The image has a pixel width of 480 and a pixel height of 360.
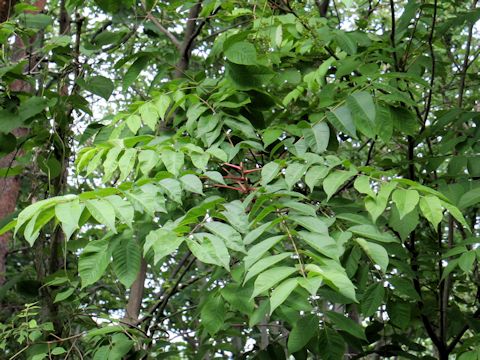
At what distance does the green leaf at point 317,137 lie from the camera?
2.10m

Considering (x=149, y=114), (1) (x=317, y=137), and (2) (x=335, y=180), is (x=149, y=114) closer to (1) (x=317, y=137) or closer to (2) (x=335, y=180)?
(1) (x=317, y=137)

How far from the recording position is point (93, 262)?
183cm

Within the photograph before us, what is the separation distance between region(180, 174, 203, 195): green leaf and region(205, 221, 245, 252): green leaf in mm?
145

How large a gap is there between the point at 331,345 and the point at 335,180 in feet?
1.69

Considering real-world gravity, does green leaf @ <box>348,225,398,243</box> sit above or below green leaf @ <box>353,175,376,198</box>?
below

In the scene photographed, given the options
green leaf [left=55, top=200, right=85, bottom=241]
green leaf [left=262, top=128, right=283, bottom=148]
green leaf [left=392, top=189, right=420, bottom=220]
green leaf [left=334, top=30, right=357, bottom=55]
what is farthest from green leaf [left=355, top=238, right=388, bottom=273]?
green leaf [left=334, top=30, right=357, bottom=55]

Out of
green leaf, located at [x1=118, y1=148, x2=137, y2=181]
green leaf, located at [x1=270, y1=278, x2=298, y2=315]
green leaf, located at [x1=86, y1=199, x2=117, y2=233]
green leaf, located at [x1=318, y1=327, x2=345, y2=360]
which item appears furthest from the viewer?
green leaf, located at [x1=318, y1=327, x2=345, y2=360]

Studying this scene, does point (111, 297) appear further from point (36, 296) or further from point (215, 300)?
point (215, 300)

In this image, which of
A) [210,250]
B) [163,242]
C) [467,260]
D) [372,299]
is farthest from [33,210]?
[467,260]

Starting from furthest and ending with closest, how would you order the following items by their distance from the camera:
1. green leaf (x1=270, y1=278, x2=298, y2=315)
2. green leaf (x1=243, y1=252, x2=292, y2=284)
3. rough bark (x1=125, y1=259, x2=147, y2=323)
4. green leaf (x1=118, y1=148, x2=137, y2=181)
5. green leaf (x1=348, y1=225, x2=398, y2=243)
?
rough bark (x1=125, y1=259, x2=147, y2=323) < green leaf (x1=118, y1=148, x2=137, y2=181) < green leaf (x1=348, y1=225, x2=398, y2=243) < green leaf (x1=243, y1=252, x2=292, y2=284) < green leaf (x1=270, y1=278, x2=298, y2=315)

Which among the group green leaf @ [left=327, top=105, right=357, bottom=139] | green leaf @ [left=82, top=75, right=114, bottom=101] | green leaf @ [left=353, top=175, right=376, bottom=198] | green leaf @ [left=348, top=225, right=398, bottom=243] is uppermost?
green leaf @ [left=82, top=75, right=114, bottom=101]

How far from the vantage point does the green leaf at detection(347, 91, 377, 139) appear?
6.69 ft

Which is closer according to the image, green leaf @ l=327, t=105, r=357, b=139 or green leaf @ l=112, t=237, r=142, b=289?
green leaf @ l=112, t=237, r=142, b=289

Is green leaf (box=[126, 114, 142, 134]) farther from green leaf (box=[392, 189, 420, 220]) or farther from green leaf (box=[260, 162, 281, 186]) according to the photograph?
green leaf (box=[392, 189, 420, 220])
